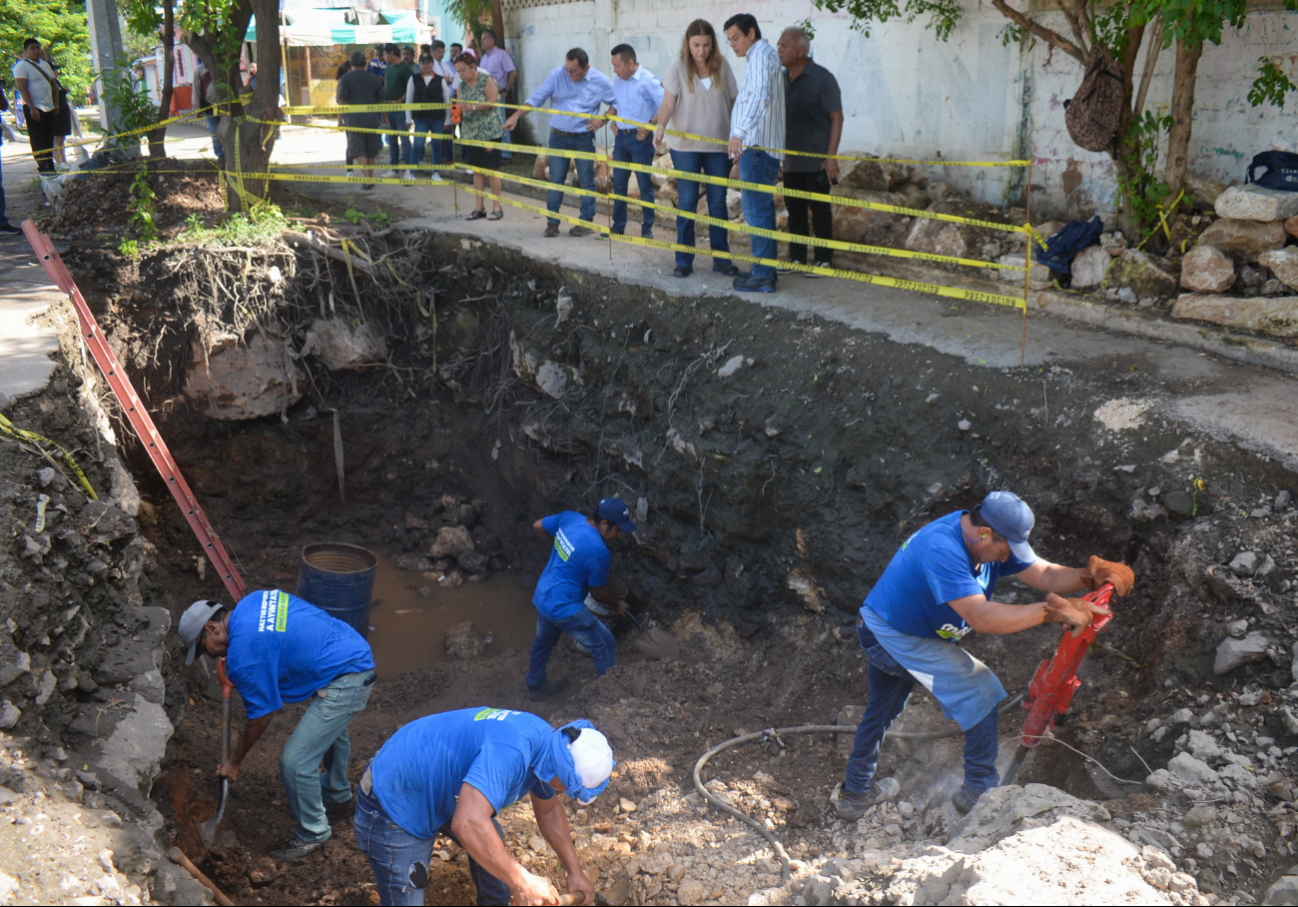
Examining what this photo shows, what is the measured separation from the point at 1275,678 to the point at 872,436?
230 centimetres

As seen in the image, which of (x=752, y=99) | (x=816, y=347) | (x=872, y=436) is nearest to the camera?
(x=872, y=436)

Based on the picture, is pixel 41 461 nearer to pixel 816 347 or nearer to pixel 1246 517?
pixel 816 347

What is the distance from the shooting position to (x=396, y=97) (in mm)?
11195

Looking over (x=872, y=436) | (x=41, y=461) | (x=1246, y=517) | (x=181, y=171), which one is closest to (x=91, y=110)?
(x=181, y=171)

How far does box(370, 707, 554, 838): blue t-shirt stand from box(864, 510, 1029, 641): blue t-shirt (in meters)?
1.53

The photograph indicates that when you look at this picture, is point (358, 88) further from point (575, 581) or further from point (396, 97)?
point (575, 581)

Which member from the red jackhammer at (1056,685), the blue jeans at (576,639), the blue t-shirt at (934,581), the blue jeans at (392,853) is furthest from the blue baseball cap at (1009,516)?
the blue jeans at (576,639)

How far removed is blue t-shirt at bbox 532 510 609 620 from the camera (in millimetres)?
5672

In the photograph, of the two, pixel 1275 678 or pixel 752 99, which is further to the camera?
pixel 752 99

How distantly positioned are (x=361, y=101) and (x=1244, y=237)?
27.5 ft

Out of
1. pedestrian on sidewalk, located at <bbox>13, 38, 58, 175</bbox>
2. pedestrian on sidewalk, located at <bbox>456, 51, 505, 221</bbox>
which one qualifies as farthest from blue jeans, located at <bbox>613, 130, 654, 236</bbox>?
pedestrian on sidewalk, located at <bbox>13, 38, 58, 175</bbox>

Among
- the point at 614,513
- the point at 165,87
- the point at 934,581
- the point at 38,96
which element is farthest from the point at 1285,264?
the point at 38,96

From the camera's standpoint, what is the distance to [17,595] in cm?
383

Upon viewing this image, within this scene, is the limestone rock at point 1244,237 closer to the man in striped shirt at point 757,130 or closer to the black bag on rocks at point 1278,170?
the black bag on rocks at point 1278,170
